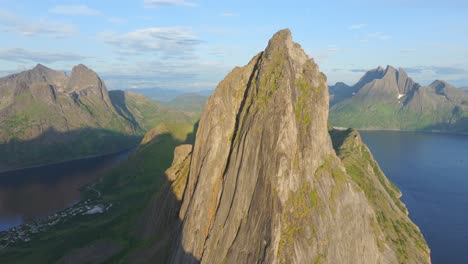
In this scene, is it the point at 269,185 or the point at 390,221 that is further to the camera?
the point at 390,221

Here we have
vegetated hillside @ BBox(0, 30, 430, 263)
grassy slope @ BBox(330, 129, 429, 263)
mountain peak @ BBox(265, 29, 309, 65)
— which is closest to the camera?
vegetated hillside @ BBox(0, 30, 430, 263)

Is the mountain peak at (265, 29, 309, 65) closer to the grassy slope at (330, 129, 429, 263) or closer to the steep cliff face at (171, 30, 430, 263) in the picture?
the steep cliff face at (171, 30, 430, 263)

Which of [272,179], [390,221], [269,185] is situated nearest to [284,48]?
[272,179]

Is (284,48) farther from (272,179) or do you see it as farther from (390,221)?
(390,221)

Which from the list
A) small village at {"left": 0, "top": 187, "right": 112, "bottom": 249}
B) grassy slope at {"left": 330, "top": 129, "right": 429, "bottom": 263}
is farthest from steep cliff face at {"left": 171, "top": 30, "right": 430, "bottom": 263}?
small village at {"left": 0, "top": 187, "right": 112, "bottom": 249}

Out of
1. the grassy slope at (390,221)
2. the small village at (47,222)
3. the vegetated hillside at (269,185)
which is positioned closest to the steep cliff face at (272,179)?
the vegetated hillside at (269,185)

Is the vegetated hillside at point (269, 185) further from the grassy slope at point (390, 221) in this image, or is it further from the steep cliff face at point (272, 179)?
the grassy slope at point (390, 221)

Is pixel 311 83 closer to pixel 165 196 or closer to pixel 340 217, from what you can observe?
pixel 340 217

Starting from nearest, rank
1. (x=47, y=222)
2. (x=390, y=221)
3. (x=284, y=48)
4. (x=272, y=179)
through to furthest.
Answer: (x=272, y=179), (x=284, y=48), (x=390, y=221), (x=47, y=222)

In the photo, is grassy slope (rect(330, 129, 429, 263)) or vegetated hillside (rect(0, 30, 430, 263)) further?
grassy slope (rect(330, 129, 429, 263))

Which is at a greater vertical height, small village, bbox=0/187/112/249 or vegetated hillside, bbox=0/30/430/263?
vegetated hillside, bbox=0/30/430/263
